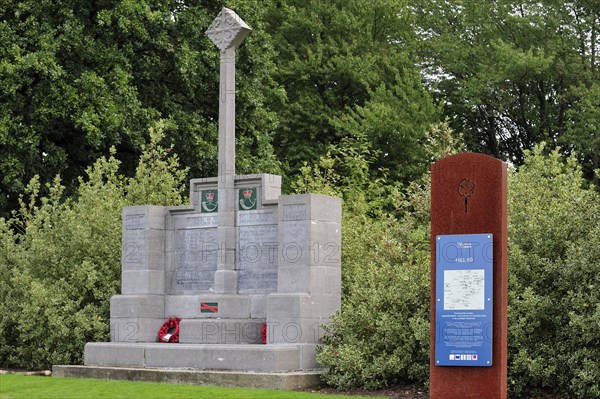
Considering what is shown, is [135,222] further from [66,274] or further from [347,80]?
[347,80]

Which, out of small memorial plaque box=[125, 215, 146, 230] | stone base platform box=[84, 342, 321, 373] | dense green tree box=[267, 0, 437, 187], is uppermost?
dense green tree box=[267, 0, 437, 187]

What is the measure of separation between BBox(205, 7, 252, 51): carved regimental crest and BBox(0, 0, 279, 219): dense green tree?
892cm

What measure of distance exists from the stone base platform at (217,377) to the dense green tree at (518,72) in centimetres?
2264

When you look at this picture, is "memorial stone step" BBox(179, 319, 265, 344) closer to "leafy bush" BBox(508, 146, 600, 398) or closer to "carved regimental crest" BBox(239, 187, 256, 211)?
"carved regimental crest" BBox(239, 187, 256, 211)

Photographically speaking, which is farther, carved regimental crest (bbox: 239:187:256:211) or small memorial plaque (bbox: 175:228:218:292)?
small memorial plaque (bbox: 175:228:218:292)

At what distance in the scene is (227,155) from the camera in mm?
18094

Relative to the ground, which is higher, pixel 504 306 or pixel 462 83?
pixel 462 83

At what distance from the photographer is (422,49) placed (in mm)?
41875

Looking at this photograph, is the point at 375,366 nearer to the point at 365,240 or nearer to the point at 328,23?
the point at 365,240

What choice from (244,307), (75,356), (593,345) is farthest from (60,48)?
(593,345)

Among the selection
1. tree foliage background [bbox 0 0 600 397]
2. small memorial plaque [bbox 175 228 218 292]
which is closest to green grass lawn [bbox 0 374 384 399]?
tree foliage background [bbox 0 0 600 397]

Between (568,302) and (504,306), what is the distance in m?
3.13

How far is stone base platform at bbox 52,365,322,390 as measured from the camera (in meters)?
15.2

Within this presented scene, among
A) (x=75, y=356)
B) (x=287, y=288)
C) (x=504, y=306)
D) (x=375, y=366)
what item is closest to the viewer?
(x=504, y=306)
